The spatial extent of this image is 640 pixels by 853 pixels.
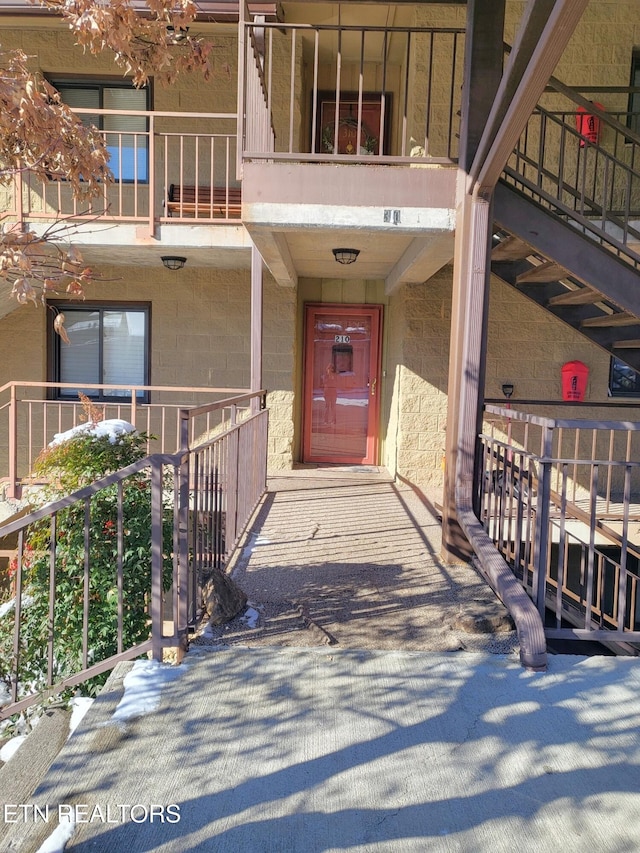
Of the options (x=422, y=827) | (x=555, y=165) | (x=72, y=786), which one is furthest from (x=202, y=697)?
(x=555, y=165)

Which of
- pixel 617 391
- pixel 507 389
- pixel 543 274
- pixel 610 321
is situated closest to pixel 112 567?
pixel 543 274

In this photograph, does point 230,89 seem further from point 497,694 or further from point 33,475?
point 497,694

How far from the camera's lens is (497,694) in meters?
3.08

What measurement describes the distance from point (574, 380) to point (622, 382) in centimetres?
79

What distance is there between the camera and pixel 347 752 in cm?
260

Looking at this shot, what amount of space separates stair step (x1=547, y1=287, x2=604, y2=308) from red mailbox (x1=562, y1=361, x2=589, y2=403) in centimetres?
201

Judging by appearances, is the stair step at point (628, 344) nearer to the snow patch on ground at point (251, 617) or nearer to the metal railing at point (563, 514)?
the metal railing at point (563, 514)

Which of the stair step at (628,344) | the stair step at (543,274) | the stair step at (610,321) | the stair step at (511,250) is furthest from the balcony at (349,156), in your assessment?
the stair step at (628,344)

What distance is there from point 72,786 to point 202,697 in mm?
718

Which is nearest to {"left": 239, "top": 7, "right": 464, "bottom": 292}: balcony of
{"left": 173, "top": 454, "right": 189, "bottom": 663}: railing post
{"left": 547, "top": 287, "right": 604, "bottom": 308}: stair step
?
{"left": 547, "top": 287, "right": 604, "bottom": 308}: stair step

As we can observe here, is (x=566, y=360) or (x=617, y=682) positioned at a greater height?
(x=566, y=360)

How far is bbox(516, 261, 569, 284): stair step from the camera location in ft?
17.8

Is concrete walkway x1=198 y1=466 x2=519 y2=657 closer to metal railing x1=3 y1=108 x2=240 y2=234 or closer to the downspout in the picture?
the downspout

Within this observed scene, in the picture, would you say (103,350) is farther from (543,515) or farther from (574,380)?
(543,515)
